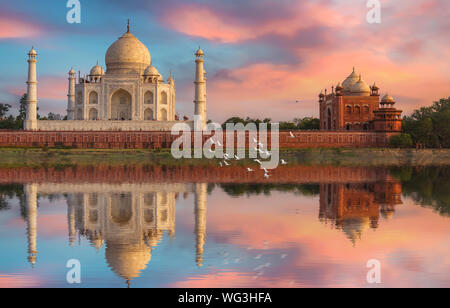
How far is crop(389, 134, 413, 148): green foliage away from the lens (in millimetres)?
47719

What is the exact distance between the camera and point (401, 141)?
1887 inches

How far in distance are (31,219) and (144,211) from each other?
2.66 metres

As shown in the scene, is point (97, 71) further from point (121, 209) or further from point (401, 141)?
point (121, 209)

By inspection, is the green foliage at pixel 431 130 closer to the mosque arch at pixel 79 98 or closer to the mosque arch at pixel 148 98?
the mosque arch at pixel 148 98

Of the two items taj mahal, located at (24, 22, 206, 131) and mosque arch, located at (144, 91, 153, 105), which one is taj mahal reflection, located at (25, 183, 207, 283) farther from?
mosque arch, located at (144, 91, 153, 105)

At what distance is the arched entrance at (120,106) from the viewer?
52.4 m

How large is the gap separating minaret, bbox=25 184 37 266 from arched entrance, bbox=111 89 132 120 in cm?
3280

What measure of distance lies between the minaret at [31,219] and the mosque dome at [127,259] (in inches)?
48.2

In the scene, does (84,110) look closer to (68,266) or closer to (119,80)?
(119,80)

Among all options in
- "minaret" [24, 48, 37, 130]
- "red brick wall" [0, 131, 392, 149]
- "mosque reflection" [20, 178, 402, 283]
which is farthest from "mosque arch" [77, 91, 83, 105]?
"mosque reflection" [20, 178, 402, 283]

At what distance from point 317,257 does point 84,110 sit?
148ft

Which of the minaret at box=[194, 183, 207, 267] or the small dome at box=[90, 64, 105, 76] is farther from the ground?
the small dome at box=[90, 64, 105, 76]
